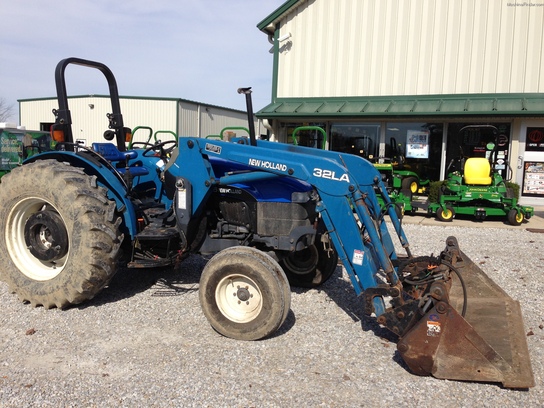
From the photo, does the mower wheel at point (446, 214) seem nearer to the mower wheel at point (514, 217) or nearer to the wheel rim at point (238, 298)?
the mower wheel at point (514, 217)

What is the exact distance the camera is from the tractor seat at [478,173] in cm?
1020

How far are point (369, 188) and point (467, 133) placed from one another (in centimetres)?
928

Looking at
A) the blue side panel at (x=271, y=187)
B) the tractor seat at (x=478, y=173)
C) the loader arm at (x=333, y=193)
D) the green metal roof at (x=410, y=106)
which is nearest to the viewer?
the loader arm at (x=333, y=193)

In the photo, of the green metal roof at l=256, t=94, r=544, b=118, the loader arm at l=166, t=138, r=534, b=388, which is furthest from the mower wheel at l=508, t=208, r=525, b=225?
the loader arm at l=166, t=138, r=534, b=388

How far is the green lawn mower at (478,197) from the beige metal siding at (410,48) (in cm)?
309

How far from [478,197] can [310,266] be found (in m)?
6.43

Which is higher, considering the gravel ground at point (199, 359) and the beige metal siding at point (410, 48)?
the beige metal siding at point (410, 48)

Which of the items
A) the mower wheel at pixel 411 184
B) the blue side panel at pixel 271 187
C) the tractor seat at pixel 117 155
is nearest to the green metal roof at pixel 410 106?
the mower wheel at pixel 411 184

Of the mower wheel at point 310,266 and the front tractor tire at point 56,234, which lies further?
the mower wheel at point 310,266

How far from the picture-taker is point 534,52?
11.8 m

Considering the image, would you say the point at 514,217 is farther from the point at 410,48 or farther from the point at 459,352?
the point at 459,352

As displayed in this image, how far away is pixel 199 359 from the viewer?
347 centimetres

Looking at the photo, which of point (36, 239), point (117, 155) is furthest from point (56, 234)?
point (117, 155)

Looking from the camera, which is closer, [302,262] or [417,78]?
[302,262]
